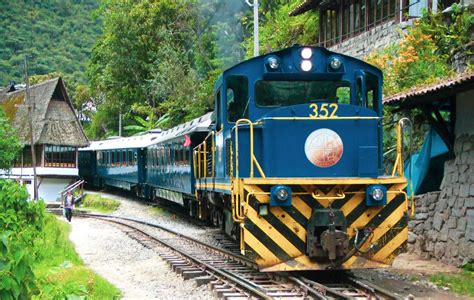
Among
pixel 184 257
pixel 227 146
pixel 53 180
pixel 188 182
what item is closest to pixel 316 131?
pixel 227 146

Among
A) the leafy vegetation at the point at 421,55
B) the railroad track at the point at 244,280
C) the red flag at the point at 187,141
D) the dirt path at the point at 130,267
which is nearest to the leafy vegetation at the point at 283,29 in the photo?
the leafy vegetation at the point at 421,55

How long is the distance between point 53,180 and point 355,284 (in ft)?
104

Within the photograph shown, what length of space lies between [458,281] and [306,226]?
8.08ft

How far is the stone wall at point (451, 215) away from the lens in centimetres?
1012

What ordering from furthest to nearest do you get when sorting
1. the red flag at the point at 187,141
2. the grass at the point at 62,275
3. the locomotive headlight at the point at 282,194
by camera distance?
1. the red flag at the point at 187,141
2. the locomotive headlight at the point at 282,194
3. the grass at the point at 62,275

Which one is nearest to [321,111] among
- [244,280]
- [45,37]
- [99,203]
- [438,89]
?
[438,89]

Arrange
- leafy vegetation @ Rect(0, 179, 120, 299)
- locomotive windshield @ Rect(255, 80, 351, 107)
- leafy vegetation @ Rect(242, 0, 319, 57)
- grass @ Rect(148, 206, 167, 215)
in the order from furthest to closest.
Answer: leafy vegetation @ Rect(242, 0, 319, 57) < grass @ Rect(148, 206, 167, 215) < locomotive windshield @ Rect(255, 80, 351, 107) < leafy vegetation @ Rect(0, 179, 120, 299)

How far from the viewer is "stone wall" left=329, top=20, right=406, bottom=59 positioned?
20.3 metres

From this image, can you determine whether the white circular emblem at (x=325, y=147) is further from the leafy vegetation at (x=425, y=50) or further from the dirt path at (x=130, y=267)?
the leafy vegetation at (x=425, y=50)

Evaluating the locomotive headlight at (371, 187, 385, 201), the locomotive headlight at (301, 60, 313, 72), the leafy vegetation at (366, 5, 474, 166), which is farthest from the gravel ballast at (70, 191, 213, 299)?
the leafy vegetation at (366, 5, 474, 166)

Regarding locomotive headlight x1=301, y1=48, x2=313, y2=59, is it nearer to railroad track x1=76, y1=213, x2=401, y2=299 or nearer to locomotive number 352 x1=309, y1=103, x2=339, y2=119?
locomotive number 352 x1=309, y1=103, x2=339, y2=119

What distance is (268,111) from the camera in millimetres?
9250

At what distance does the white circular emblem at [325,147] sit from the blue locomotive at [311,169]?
14 millimetres

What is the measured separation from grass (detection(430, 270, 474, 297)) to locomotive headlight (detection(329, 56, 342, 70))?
3429mm
